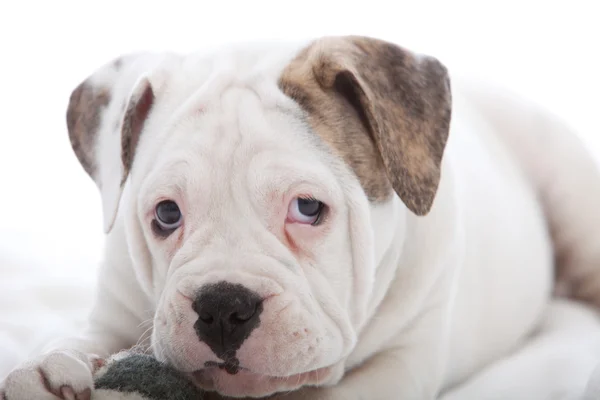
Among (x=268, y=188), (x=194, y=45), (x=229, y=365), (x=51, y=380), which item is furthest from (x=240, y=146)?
(x=194, y=45)

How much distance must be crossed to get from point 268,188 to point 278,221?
7 centimetres

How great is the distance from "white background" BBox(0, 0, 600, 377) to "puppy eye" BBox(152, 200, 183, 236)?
176 cm

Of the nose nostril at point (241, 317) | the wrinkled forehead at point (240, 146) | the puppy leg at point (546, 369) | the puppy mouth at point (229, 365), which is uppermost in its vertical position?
the wrinkled forehead at point (240, 146)

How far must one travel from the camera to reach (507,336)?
7.93ft

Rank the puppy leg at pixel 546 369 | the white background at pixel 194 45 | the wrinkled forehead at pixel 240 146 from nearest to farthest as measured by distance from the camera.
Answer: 1. the wrinkled forehead at pixel 240 146
2. the puppy leg at pixel 546 369
3. the white background at pixel 194 45

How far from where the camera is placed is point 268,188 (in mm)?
1727

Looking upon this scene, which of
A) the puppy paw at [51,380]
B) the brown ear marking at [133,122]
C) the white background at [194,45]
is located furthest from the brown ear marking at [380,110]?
the white background at [194,45]

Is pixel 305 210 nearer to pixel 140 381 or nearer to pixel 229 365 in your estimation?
pixel 229 365

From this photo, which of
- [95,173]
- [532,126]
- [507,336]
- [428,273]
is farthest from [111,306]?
[532,126]

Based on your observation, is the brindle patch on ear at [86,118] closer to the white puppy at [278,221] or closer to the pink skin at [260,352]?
the white puppy at [278,221]

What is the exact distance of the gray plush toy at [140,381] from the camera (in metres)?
1.64

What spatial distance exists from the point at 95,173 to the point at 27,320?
63cm

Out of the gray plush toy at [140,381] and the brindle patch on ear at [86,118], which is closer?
the gray plush toy at [140,381]

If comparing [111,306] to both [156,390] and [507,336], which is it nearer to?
[156,390]
